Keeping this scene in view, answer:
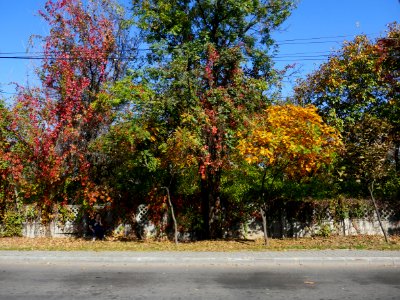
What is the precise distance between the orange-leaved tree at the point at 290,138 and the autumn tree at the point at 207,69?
4.00ft

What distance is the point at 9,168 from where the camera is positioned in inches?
667

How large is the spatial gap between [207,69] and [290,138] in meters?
3.78

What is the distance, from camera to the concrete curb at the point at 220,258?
11.4 meters

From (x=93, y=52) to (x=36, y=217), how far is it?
7.19m

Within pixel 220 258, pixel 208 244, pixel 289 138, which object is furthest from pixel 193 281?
pixel 208 244

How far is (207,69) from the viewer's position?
14.7 m

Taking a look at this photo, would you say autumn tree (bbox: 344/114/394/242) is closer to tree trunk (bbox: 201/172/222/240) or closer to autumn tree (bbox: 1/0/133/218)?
tree trunk (bbox: 201/172/222/240)

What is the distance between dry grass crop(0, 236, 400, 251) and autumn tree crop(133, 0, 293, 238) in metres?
2.58

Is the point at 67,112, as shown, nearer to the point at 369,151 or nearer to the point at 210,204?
the point at 210,204

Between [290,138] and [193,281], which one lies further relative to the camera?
[290,138]

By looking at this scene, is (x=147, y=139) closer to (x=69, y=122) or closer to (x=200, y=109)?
(x=200, y=109)

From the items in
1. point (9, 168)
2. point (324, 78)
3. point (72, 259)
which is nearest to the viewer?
point (72, 259)

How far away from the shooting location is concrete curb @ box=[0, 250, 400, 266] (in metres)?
11.4

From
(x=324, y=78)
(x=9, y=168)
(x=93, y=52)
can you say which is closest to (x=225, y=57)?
(x=93, y=52)
